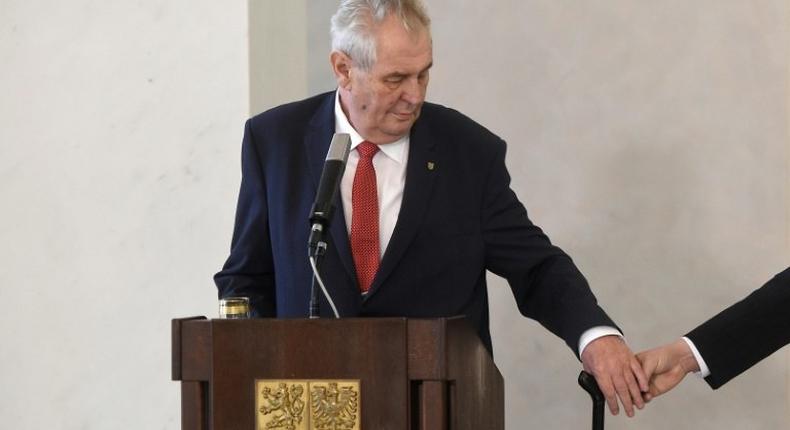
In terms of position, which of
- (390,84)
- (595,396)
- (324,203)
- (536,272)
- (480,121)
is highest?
(480,121)

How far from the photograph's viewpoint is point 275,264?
11.0ft

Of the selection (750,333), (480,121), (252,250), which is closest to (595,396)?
(750,333)

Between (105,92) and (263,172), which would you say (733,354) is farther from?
(105,92)

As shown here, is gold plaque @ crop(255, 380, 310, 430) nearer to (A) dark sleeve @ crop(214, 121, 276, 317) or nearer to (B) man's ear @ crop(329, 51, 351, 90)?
(A) dark sleeve @ crop(214, 121, 276, 317)

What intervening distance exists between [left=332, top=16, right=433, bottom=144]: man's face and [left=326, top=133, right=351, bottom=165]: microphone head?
492mm

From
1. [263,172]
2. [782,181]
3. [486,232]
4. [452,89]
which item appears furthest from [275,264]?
[782,181]

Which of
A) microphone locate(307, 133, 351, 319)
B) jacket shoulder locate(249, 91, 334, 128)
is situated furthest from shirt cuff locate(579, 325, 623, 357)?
jacket shoulder locate(249, 91, 334, 128)

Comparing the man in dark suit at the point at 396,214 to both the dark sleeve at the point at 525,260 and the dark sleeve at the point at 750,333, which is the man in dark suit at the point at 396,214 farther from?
the dark sleeve at the point at 750,333

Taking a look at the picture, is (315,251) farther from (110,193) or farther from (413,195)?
(110,193)

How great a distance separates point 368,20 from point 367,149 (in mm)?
356

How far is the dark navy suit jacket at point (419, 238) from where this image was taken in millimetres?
3230

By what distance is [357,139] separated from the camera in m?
3.39

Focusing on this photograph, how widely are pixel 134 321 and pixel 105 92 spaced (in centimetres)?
77

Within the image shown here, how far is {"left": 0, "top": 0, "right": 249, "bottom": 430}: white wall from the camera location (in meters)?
4.09
